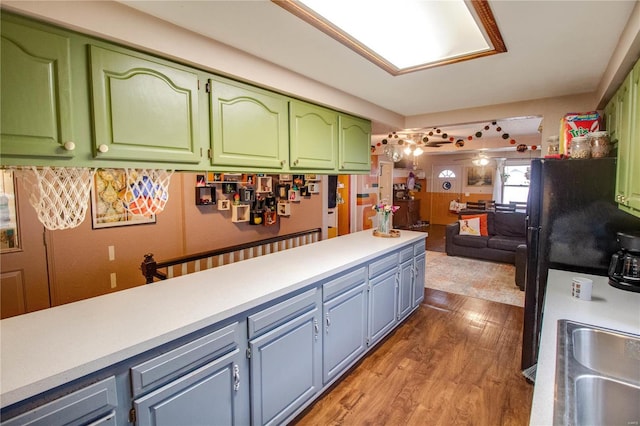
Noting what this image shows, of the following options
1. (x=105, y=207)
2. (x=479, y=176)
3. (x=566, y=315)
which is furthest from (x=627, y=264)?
(x=479, y=176)

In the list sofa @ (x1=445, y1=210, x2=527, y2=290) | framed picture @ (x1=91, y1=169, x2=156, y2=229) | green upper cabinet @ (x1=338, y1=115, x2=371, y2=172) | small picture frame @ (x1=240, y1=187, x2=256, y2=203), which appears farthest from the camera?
sofa @ (x1=445, y1=210, x2=527, y2=290)

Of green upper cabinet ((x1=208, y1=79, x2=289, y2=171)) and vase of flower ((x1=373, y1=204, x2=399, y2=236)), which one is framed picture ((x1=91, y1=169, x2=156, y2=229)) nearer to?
green upper cabinet ((x1=208, y1=79, x2=289, y2=171))

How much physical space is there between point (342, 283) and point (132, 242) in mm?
2633

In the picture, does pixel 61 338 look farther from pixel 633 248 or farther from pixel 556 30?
pixel 633 248

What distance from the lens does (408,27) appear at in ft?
5.26

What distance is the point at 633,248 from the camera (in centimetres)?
180

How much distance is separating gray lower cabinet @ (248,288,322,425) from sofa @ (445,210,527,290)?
4.84 meters

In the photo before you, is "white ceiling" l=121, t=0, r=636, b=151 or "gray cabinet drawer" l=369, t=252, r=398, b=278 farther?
"gray cabinet drawer" l=369, t=252, r=398, b=278

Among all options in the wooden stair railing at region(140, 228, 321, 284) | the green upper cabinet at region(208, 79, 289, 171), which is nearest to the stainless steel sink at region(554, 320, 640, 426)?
the green upper cabinet at region(208, 79, 289, 171)

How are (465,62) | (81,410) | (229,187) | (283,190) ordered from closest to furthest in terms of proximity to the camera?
(81,410) → (465,62) → (229,187) → (283,190)

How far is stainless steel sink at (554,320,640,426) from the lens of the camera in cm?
105

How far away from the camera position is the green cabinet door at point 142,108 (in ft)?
4.73

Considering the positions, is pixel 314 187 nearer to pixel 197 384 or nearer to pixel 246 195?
pixel 246 195

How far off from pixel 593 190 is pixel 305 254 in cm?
208
